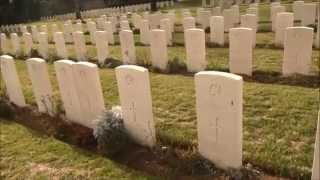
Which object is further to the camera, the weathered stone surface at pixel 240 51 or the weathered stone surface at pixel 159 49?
the weathered stone surface at pixel 159 49

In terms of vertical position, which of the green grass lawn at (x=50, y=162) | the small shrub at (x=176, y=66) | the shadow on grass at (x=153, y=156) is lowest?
the green grass lawn at (x=50, y=162)

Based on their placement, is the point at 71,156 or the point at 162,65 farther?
the point at 162,65

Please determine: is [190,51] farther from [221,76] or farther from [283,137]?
[221,76]

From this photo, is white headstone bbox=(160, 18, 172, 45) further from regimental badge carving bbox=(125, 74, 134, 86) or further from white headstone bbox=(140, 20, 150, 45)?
regimental badge carving bbox=(125, 74, 134, 86)

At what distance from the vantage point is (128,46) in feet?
35.6

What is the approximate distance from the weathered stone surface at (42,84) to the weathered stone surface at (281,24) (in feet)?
19.7

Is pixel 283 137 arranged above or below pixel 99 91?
below

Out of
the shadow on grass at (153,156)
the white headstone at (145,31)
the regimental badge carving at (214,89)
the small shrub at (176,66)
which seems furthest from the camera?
the white headstone at (145,31)

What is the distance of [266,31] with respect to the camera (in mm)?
14125

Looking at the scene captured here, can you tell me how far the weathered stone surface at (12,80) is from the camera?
27.1ft

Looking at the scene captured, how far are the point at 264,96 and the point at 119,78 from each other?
8.74 ft

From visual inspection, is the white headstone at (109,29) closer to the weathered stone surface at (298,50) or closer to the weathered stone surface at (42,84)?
the weathered stone surface at (42,84)

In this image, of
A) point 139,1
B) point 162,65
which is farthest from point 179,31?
point 139,1

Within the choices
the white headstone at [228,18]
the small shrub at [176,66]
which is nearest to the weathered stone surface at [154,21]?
the white headstone at [228,18]
